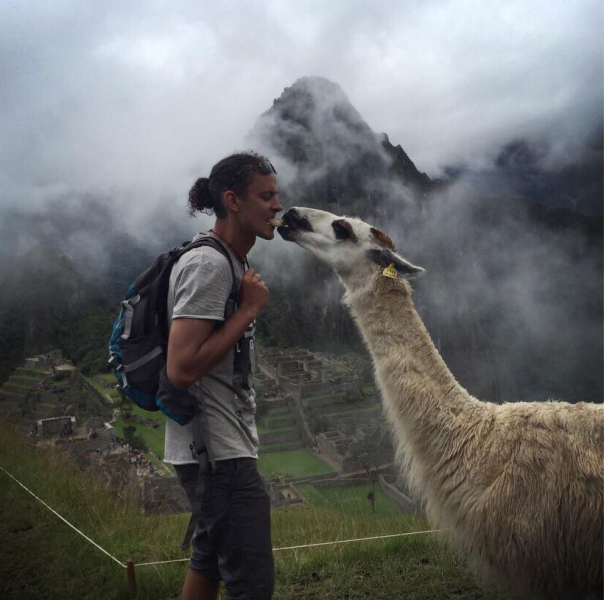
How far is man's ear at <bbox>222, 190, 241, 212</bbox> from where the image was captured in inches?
68.7

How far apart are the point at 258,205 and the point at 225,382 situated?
0.62m

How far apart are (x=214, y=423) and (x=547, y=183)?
729cm

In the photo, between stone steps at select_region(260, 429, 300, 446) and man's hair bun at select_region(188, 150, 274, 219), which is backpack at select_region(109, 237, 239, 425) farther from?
stone steps at select_region(260, 429, 300, 446)

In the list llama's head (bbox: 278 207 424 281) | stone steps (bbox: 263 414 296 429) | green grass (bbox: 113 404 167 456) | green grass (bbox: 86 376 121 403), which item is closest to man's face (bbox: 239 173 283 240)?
llama's head (bbox: 278 207 424 281)

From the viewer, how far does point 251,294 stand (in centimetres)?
162

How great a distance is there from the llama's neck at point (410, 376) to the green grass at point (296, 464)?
7.28 ft

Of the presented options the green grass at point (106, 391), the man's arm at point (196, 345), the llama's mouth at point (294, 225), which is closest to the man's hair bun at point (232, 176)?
the man's arm at point (196, 345)

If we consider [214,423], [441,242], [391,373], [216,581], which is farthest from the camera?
[441,242]

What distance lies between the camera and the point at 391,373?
89.7 inches

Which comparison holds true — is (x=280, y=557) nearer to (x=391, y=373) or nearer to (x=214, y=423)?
(x=391, y=373)

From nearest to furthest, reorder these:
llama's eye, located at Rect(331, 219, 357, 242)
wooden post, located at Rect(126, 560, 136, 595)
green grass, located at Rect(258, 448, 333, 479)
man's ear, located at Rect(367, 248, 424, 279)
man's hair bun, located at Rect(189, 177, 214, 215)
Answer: man's hair bun, located at Rect(189, 177, 214, 215) → man's ear, located at Rect(367, 248, 424, 279) → llama's eye, located at Rect(331, 219, 357, 242) → wooden post, located at Rect(126, 560, 136, 595) → green grass, located at Rect(258, 448, 333, 479)

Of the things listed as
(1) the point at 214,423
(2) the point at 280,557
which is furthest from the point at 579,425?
(2) the point at 280,557

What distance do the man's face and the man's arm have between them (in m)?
0.38

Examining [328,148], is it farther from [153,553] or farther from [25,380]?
[153,553]
